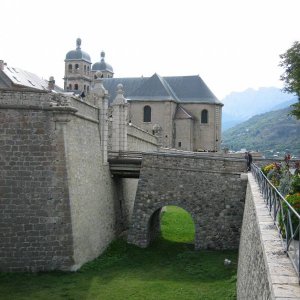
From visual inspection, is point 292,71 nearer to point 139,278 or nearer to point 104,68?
point 139,278

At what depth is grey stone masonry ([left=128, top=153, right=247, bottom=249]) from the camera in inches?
826

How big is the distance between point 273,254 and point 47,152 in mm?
11942

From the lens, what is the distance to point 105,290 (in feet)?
49.8

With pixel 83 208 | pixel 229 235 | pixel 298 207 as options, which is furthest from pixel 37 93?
pixel 298 207

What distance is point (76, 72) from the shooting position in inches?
2889

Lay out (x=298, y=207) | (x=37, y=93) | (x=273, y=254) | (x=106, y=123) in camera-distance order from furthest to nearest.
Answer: (x=106, y=123), (x=37, y=93), (x=298, y=207), (x=273, y=254)

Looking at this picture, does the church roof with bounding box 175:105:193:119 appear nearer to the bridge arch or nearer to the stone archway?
the bridge arch

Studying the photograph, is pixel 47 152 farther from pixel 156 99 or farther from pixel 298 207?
pixel 156 99

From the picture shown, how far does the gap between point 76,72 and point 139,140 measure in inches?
1755

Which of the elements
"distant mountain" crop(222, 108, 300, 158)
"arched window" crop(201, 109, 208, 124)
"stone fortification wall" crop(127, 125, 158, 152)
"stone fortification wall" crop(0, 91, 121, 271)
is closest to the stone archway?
"stone fortification wall" crop(0, 91, 121, 271)

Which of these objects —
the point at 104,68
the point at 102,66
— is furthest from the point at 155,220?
the point at 102,66

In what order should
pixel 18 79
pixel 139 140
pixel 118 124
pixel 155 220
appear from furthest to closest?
pixel 18 79 → pixel 139 140 → pixel 118 124 → pixel 155 220

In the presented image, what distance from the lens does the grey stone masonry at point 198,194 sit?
20984 millimetres

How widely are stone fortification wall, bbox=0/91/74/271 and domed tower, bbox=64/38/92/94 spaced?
56785 mm
